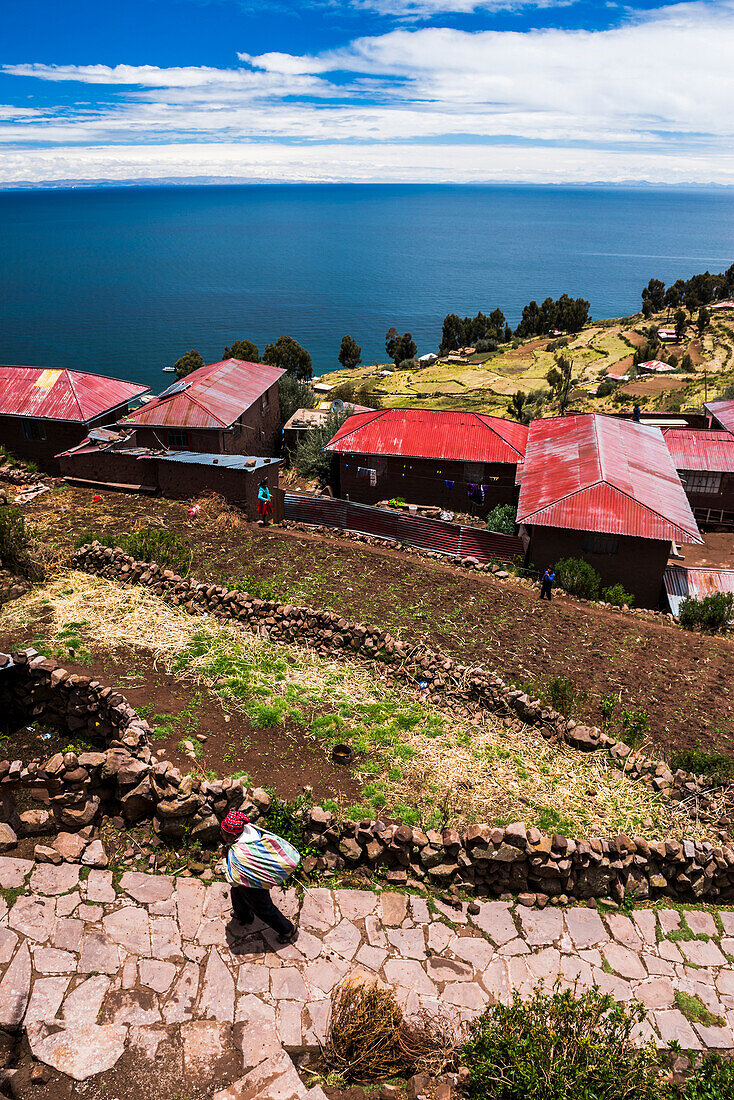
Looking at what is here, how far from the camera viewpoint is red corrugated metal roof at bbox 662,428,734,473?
30.1 m

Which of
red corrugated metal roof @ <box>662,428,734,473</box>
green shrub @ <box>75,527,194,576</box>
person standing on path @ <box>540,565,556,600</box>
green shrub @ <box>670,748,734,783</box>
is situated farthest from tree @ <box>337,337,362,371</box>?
green shrub @ <box>670,748,734,783</box>

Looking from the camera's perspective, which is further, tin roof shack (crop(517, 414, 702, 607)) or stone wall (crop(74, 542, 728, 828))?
tin roof shack (crop(517, 414, 702, 607))

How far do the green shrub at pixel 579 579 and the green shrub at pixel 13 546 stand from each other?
16.3 m

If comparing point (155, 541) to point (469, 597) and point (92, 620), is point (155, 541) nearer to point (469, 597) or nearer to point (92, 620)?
point (92, 620)

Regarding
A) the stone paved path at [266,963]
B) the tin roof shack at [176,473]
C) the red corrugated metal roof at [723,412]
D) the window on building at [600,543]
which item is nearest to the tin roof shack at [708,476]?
the red corrugated metal roof at [723,412]

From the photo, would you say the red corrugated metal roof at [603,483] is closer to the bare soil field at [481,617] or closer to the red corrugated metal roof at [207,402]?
the bare soil field at [481,617]

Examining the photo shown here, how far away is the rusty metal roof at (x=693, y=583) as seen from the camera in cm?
2192

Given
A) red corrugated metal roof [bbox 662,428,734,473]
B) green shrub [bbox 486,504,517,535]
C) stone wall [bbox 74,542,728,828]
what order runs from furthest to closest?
red corrugated metal roof [bbox 662,428,734,473] → green shrub [bbox 486,504,517,535] → stone wall [bbox 74,542,728,828]

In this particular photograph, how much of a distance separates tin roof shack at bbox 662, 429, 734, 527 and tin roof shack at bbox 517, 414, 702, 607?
5.07m

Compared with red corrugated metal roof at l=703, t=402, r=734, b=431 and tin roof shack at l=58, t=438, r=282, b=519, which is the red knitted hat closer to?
tin roof shack at l=58, t=438, r=282, b=519

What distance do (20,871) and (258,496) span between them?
54.3 feet

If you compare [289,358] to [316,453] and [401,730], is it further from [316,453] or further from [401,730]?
[401,730]

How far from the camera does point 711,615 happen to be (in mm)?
20562

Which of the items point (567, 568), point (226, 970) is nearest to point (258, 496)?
point (567, 568)
